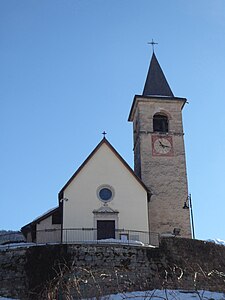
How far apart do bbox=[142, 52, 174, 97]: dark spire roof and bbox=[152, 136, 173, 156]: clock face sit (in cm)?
383

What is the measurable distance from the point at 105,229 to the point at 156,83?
13112 mm

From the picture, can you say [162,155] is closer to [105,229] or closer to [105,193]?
[105,193]

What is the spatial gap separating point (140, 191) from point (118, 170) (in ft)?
5.53

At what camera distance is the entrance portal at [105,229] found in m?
26.4

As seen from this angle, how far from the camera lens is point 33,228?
27.5m

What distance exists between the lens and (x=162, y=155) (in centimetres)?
3162

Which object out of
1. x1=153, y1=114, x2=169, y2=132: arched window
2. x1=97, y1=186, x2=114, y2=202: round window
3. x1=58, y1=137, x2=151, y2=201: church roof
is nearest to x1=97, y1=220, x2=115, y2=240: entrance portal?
x1=97, y1=186, x2=114, y2=202: round window

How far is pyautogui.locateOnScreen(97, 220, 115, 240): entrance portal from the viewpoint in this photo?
26359mm

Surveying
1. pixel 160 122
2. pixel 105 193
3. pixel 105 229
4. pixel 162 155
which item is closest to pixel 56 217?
pixel 105 229

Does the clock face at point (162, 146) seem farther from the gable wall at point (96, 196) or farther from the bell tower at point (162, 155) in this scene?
the gable wall at point (96, 196)

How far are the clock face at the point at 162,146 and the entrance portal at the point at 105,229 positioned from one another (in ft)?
22.4

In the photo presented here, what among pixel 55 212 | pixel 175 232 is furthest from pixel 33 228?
pixel 175 232

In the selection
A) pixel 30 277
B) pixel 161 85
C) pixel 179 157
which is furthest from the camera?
pixel 161 85

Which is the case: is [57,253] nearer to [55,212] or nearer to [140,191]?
[55,212]
